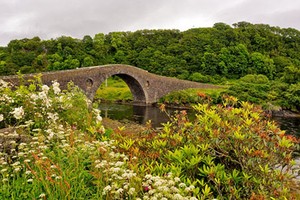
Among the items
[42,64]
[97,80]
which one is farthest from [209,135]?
[42,64]

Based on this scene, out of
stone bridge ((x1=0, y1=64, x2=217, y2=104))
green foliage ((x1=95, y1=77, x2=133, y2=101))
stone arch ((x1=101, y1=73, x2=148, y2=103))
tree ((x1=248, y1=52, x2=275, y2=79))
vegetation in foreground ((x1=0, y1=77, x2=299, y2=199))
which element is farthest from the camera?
tree ((x1=248, y1=52, x2=275, y2=79))

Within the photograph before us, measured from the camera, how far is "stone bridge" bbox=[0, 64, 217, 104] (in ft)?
107

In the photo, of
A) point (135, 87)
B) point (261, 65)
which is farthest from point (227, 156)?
point (261, 65)

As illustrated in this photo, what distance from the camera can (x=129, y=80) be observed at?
47188 mm

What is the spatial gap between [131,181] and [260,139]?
2.58 metres

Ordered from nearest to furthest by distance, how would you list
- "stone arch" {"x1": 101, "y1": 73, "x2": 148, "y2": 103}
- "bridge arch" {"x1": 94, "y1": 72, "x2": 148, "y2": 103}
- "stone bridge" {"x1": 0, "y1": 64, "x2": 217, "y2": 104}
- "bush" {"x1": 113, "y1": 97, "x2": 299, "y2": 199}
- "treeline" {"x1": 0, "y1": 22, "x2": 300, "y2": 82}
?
"bush" {"x1": 113, "y1": 97, "x2": 299, "y2": 199}
"stone bridge" {"x1": 0, "y1": 64, "x2": 217, "y2": 104}
"bridge arch" {"x1": 94, "y1": 72, "x2": 148, "y2": 103}
"stone arch" {"x1": 101, "y1": 73, "x2": 148, "y2": 103}
"treeline" {"x1": 0, "y1": 22, "x2": 300, "y2": 82}

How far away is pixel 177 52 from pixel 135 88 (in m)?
27.5

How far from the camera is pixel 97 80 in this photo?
38.7 meters

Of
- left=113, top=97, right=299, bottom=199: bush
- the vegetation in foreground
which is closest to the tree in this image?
the vegetation in foreground

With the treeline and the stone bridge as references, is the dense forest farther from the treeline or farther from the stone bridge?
the stone bridge

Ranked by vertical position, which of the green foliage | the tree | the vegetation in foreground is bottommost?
the green foliage

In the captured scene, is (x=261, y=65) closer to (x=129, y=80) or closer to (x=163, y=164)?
(x=129, y=80)

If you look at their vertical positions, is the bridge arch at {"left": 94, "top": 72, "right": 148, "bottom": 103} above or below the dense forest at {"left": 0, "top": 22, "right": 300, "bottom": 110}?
below

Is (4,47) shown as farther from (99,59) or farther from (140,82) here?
(140,82)
